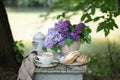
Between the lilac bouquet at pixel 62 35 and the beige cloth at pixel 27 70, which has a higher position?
the lilac bouquet at pixel 62 35

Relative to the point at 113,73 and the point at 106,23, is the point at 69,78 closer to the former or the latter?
the point at 106,23

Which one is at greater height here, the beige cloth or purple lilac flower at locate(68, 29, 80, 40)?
purple lilac flower at locate(68, 29, 80, 40)

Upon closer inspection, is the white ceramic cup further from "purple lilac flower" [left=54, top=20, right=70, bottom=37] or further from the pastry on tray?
"purple lilac flower" [left=54, top=20, right=70, bottom=37]

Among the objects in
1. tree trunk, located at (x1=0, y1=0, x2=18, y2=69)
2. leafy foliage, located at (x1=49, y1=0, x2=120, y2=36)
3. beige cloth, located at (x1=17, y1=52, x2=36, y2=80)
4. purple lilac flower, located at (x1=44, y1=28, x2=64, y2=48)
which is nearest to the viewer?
beige cloth, located at (x1=17, y1=52, x2=36, y2=80)

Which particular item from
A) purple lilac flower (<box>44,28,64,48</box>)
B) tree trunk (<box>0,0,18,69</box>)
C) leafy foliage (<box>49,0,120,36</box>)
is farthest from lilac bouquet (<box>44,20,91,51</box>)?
tree trunk (<box>0,0,18,69</box>)

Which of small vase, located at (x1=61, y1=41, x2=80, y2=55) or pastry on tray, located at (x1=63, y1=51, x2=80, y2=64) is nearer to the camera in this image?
pastry on tray, located at (x1=63, y1=51, x2=80, y2=64)

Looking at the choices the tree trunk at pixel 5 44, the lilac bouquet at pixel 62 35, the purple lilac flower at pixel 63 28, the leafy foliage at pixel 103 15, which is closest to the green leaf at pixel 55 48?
the lilac bouquet at pixel 62 35

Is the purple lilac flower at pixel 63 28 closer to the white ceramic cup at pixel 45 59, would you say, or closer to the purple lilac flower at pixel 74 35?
the purple lilac flower at pixel 74 35

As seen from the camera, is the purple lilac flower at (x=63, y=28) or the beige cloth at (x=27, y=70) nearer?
the beige cloth at (x=27, y=70)

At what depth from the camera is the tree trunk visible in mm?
3543

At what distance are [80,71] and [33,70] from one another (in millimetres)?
317

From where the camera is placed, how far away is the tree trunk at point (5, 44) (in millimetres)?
3543

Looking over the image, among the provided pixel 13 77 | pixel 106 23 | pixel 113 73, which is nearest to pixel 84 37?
pixel 106 23

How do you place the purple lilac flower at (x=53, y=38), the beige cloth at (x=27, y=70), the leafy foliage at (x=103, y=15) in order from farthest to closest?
the leafy foliage at (x=103, y=15)
the purple lilac flower at (x=53, y=38)
the beige cloth at (x=27, y=70)
